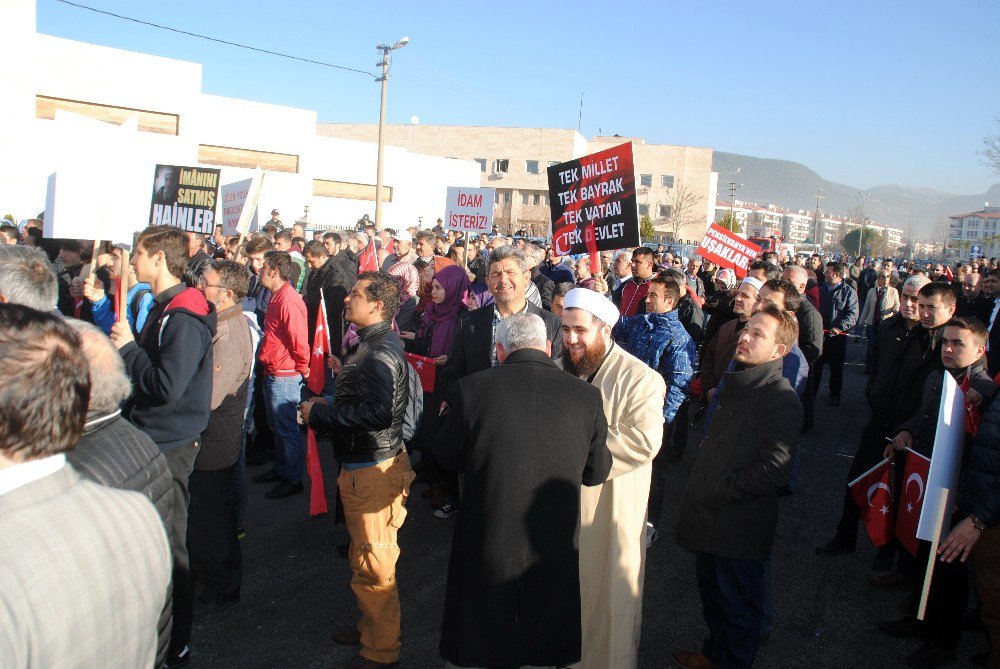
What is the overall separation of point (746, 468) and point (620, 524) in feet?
2.18

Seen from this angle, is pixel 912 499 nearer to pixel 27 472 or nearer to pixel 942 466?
pixel 942 466

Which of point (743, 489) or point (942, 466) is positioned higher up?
point (942, 466)

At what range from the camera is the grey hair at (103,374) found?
228 centimetres

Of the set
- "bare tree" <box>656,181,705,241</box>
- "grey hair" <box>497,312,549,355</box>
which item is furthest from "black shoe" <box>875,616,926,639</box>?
"bare tree" <box>656,181,705,241</box>

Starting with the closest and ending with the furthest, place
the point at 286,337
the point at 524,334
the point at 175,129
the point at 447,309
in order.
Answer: the point at 524,334, the point at 286,337, the point at 447,309, the point at 175,129

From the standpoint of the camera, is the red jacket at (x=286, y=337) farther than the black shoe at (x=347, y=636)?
Yes

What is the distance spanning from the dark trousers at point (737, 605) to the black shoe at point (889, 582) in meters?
1.63

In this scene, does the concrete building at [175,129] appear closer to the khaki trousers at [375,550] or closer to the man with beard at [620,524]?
the khaki trousers at [375,550]

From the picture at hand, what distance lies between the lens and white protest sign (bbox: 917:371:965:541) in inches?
125

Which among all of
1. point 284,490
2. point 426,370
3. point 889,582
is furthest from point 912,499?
point 284,490

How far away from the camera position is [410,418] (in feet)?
12.9

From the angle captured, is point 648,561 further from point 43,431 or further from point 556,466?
point 43,431

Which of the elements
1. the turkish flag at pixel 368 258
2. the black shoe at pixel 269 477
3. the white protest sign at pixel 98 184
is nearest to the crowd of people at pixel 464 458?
the white protest sign at pixel 98 184

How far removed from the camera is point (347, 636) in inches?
152
